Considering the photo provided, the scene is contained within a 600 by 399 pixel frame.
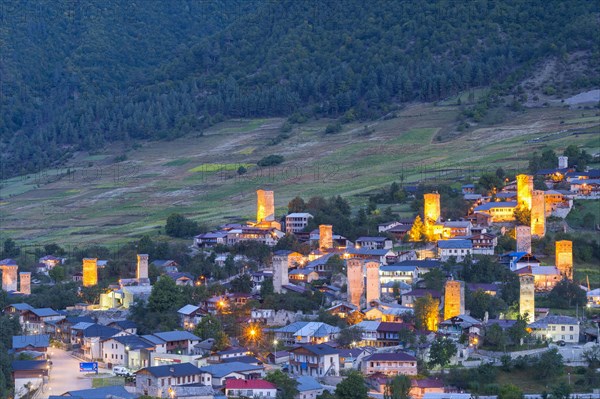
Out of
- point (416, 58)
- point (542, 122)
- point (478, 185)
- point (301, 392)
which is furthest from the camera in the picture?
point (416, 58)

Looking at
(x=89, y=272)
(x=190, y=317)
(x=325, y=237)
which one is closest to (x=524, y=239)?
(x=325, y=237)

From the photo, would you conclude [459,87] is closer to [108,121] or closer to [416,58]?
[416,58]

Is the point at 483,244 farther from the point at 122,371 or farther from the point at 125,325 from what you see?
the point at 122,371

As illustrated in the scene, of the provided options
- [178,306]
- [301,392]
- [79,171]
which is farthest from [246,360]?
[79,171]

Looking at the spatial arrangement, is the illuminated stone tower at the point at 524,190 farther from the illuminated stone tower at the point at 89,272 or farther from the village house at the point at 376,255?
the illuminated stone tower at the point at 89,272

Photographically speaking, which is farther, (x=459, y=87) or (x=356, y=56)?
(x=356, y=56)

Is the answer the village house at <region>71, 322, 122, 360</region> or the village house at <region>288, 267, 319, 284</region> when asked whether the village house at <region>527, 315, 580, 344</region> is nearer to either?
the village house at <region>288, 267, 319, 284</region>

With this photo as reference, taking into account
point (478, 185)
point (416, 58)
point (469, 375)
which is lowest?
point (469, 375)

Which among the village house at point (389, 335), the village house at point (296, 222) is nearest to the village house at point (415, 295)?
the village house at point (389, 335)
